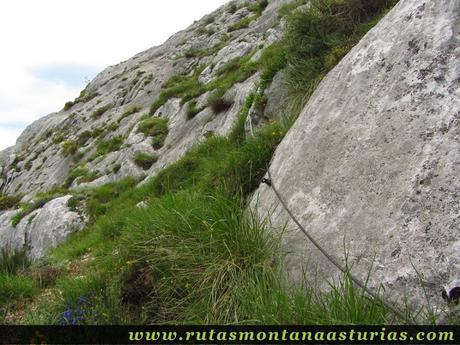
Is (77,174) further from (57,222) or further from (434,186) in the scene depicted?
(434,186)

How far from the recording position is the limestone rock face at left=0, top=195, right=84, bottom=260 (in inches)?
502

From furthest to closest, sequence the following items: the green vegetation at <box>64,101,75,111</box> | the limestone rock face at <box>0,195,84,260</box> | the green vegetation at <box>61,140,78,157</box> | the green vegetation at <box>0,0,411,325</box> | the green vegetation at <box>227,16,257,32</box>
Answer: the green vegetation at <box>64,101,75,111</box> < the green vegetation at <box>227,16,257,32</box> < the green vegetation at <box>61,140,78,157</box> < the limestone rock face at <box>0,195,84,260</box> < the green vegetation at <box>0,0,411,325</box>

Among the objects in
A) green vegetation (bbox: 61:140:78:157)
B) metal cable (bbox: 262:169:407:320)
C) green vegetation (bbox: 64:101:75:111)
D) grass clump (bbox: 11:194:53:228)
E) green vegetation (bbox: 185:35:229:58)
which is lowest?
metal cable (bbox: 262:169:407:320)

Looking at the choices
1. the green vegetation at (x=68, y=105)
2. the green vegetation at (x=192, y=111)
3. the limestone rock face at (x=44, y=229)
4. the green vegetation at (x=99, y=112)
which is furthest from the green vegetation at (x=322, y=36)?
the green vegetation at (x=68, y=105)

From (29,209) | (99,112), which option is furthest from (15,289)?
(99,112)

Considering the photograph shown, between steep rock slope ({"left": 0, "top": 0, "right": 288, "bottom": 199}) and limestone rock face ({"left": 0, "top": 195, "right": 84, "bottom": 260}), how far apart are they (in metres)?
2.80

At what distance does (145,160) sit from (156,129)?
235cm

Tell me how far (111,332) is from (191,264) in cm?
104

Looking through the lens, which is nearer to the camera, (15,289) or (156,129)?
(15,289)

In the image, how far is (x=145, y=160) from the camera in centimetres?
1548

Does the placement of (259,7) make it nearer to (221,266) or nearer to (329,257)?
(221,266)

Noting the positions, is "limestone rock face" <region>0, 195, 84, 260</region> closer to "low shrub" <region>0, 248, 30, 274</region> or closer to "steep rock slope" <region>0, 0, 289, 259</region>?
"steep rock slope" <region>0, 0, 289, 259</region>

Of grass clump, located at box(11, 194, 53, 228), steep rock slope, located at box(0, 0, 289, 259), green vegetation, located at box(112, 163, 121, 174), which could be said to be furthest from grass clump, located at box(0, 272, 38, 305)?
green vegetation, located at box(112, 163, 121, 174)

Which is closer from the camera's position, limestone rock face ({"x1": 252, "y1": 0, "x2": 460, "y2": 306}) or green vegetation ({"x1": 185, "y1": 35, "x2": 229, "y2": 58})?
limestone rock face ({"x1": 252, "y1": 0, "x2": 460, "y2": 306})
